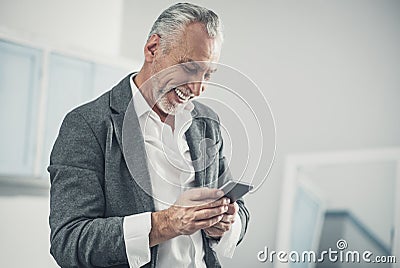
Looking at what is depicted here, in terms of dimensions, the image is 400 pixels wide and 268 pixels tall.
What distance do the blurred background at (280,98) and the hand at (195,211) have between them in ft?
2.83

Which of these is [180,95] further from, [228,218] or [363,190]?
[363,190]

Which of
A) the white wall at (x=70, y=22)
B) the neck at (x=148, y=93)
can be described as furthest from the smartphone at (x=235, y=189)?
the white wall at (x=70, y=22)

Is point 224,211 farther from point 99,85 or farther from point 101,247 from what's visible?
point 99,85

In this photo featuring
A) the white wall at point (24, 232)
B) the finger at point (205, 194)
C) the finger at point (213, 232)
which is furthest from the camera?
the white wall at point (24, 232)

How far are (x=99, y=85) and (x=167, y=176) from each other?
0.90m

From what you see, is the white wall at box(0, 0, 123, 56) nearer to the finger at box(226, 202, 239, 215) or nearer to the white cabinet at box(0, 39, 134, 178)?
the white cabinet at box(0, 39, 134, 178)

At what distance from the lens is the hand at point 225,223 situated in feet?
3.95

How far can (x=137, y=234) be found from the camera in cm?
118

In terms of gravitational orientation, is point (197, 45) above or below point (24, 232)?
above

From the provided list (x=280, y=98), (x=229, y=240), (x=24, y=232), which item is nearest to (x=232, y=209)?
(x=229, y=240)

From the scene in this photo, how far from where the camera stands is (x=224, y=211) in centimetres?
116

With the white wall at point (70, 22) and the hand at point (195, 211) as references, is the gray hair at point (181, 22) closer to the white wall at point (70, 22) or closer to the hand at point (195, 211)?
the hand at point (195, 211)

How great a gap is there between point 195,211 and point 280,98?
1.19 metres

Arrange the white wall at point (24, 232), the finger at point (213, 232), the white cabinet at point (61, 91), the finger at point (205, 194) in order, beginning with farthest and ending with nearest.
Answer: the white cabinet at point (61, 91) → the white wall at point (24, 232) → the finger at point (213, 232) → the finger at point (205, 194)
